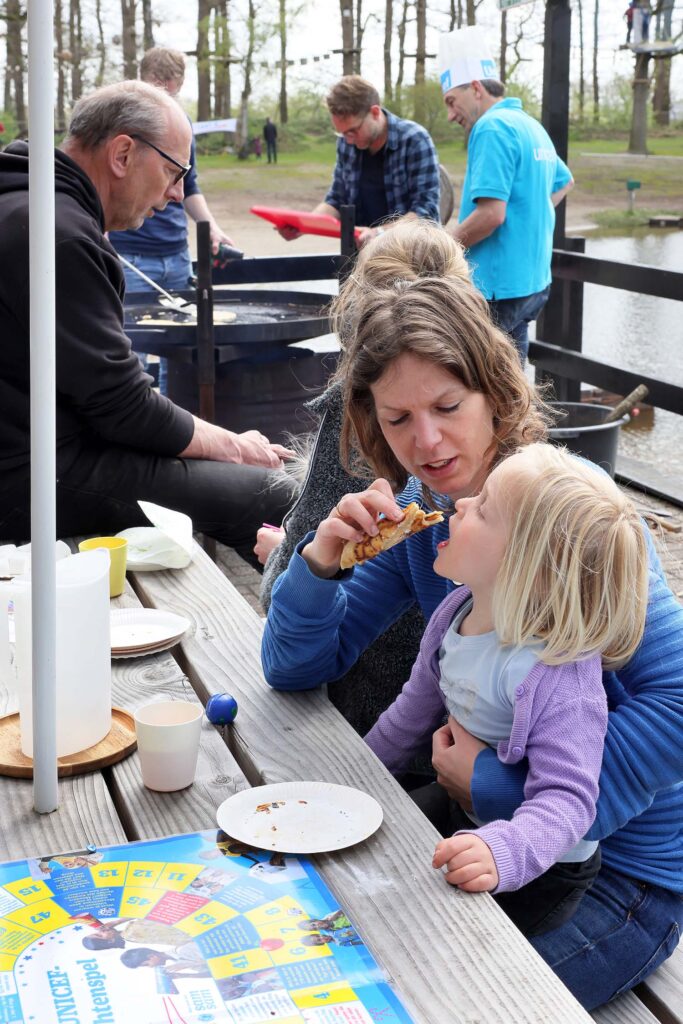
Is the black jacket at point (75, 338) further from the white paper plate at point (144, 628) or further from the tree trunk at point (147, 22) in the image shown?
the tree trunk at point (147, 22)

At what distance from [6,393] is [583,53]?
118 ft

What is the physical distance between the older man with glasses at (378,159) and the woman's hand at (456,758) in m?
4.25

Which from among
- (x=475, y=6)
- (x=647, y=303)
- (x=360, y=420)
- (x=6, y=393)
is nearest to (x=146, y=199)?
(x=6, y=393)

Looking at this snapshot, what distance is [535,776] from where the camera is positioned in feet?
4.18

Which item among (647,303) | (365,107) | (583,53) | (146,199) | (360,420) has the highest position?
(583,53)

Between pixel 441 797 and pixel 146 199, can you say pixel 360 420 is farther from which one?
pixel 146 199

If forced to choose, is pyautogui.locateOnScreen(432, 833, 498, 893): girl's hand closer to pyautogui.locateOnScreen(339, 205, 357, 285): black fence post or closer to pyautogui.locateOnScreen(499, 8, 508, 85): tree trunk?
pyautogui.locateOnScreen(339, 205, 357, 285): black fence post

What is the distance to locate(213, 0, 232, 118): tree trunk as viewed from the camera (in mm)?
29842

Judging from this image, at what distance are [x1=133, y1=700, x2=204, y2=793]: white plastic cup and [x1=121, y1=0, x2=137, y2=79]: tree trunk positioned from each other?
28.9 metres

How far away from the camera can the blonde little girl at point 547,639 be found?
1259 millimetres

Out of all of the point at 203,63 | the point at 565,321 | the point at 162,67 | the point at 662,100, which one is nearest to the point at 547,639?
the point at 162,67

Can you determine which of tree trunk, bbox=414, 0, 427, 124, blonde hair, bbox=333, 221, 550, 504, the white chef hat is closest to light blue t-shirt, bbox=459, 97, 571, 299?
the white chef hat

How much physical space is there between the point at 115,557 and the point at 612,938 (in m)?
1.05

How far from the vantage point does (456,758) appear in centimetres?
142
